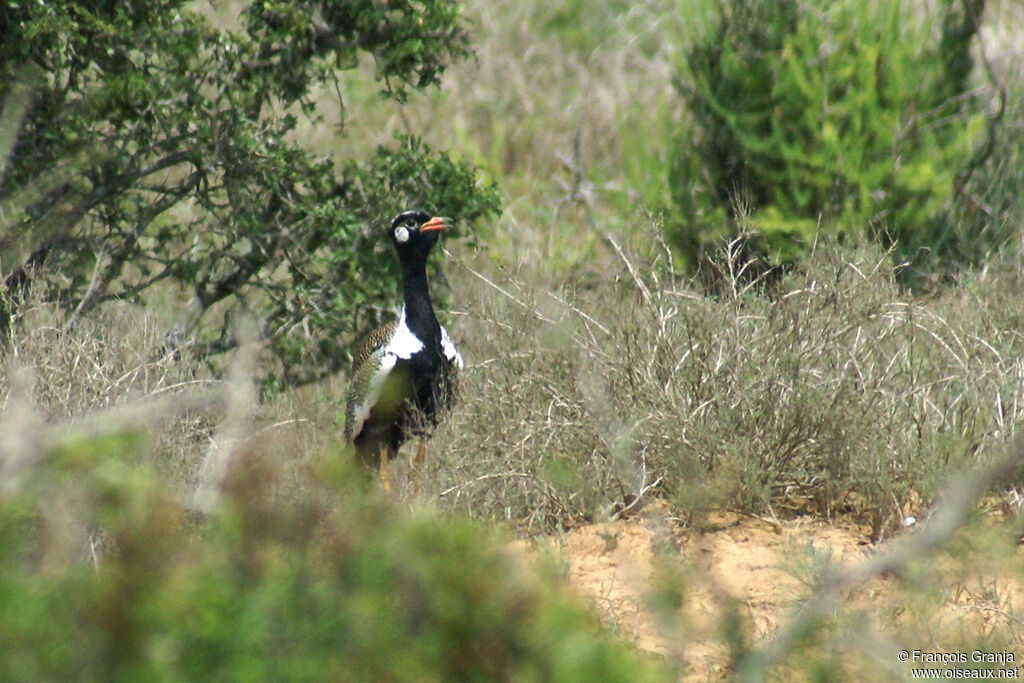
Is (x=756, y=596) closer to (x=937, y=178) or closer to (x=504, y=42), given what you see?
(x=937, y=178)

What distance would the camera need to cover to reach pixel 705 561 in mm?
4914

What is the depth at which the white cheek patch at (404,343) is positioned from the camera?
681cm

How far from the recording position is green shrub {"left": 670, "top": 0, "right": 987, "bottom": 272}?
33.1ft

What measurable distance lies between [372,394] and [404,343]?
0.31 metres

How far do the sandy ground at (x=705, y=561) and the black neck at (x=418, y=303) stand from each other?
1831 millimetres

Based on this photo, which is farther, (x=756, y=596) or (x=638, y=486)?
(x=638, y=486)

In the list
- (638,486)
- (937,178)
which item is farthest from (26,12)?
(937,178)

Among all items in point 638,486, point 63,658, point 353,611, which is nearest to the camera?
point 63,658

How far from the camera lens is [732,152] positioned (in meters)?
10.8

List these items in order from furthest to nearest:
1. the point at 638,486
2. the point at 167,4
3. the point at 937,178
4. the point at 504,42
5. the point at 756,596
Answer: the point at 504,42, the point at 937,178, the point at 167,4, the point at 638,486, the point at 756,596

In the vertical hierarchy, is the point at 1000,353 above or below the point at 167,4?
below

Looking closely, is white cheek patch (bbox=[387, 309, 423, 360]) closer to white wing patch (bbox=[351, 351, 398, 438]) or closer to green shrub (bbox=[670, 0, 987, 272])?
white wing patch (bbox=[351, 351, 398, 438])

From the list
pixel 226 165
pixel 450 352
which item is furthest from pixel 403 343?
pixel 226 165

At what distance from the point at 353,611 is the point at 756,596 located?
3074mm
